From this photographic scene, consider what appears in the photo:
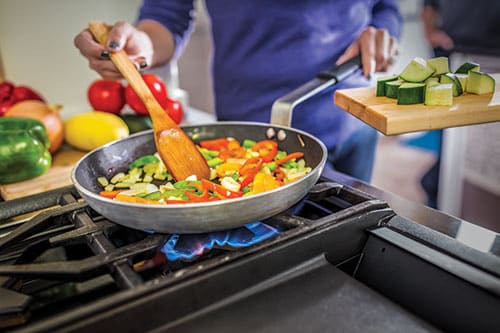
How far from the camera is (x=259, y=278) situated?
0.54 meters

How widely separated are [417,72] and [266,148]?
0.32 m

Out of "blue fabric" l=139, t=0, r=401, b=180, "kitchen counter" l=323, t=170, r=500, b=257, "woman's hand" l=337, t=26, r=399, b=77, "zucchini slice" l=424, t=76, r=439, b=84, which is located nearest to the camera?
"kitchen counter" l=323, t=170, r=500, b=257

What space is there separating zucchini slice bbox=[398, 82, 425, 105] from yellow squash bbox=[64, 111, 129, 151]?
0.75 metres

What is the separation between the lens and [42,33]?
5.16ft

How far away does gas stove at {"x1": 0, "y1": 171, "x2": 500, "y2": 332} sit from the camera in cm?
48

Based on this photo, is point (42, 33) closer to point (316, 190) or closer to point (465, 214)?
point (316, 190)

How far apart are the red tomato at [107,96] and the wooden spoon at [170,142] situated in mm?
451

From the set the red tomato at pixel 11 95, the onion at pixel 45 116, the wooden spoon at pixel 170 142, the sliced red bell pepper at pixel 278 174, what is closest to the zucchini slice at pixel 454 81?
the sliced red bell pepper at pixel 278 174

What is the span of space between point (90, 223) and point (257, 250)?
0.25 metres

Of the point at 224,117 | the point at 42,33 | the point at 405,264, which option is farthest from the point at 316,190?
the point at 42,33

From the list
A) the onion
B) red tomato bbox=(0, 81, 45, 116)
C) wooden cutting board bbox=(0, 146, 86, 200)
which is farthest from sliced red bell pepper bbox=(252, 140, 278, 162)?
red tomato bbox=(0, 81, 45, 116)

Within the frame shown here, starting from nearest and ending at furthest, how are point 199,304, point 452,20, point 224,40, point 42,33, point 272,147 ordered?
point 199,304
point 272,147
point 224,40
point 42,33
point 452,20

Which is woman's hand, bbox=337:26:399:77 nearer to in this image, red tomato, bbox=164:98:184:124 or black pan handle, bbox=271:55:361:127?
black pan handle, bbox=271:55:361:127

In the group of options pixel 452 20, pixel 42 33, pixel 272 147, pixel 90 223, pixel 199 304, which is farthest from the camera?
pixel 452 20
